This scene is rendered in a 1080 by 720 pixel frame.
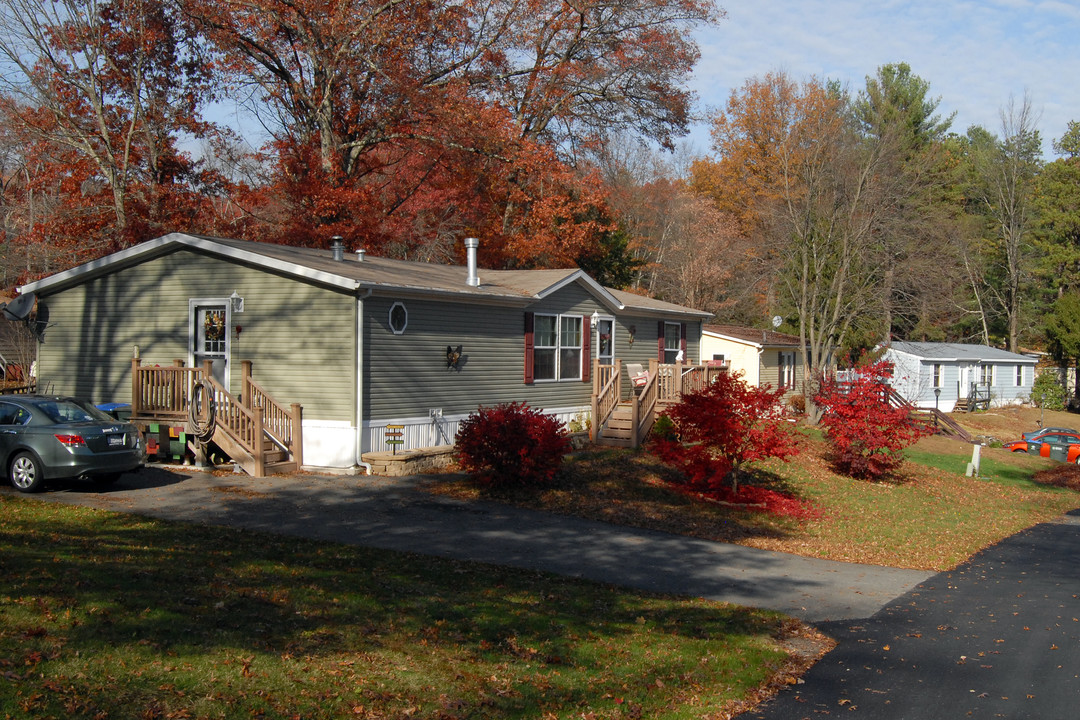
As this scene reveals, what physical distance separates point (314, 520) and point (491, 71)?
76.0 ft

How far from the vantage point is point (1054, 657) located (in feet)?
26.9

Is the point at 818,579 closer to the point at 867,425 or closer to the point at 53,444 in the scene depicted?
the point at 867,425

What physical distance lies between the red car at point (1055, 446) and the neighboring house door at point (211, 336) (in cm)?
2770

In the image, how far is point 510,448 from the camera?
15102 mm

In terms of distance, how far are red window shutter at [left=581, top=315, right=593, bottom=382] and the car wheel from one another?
12.8m

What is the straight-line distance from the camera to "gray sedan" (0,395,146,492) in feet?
42.2

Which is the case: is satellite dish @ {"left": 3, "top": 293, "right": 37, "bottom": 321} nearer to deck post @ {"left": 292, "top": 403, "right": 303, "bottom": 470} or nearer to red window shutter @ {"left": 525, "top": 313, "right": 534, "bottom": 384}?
deck post @ {"left": 292, "top": 403, "right": 303, "bottom": 470}

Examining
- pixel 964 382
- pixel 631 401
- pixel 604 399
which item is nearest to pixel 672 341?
pixel 631 401

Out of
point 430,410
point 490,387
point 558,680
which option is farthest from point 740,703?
point 490,387

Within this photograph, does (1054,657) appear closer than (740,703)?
No

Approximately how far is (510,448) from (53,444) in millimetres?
6760

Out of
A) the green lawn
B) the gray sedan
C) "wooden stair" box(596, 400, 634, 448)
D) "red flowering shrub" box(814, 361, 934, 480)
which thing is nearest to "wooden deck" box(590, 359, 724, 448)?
"wooden stair" box(596, 400, 634, 448)

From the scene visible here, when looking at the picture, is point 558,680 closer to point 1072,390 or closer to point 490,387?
point 490,387

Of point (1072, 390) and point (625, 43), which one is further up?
point (625, 43)
